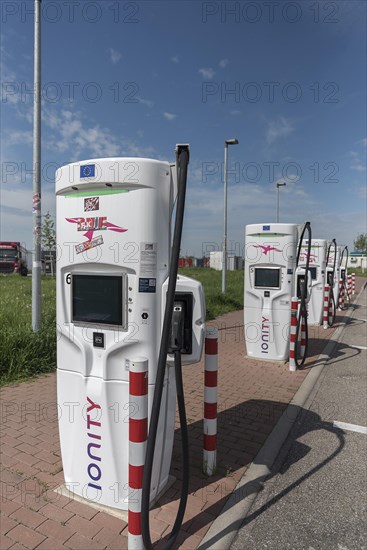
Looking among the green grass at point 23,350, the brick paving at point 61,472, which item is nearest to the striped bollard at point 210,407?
the brick paving at point 61,472

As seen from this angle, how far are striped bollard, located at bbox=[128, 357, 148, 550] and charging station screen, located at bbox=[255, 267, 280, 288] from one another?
5.34 meters

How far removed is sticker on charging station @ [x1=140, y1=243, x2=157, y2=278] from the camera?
2.77m

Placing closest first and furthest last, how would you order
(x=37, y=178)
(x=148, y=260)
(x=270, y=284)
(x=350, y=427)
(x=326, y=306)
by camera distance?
(x=148, y=260) < (x=350, y=427) < (x=37, y=178) < (x=270, y=284) < (x=326, y=306)

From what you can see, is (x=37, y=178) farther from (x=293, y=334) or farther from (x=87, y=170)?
(x=293, y=334)

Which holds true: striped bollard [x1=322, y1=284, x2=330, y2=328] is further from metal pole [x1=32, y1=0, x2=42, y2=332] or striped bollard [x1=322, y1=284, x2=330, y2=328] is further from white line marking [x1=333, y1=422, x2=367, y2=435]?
metal pole [x1=32, y1=0, x2=42, y2=332]

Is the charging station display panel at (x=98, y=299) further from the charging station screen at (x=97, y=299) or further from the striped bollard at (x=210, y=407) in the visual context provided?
the striped bollard at (x=210, y=407)

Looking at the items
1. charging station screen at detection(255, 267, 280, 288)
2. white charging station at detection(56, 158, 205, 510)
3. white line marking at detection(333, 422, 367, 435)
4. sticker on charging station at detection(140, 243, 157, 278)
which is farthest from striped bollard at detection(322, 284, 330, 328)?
sticker on charging station at detection(140, 243, 157, 278)

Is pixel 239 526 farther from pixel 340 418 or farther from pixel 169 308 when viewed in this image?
pixel 340 418

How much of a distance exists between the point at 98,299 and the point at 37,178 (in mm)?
4893

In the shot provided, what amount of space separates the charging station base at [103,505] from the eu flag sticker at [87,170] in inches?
97.7

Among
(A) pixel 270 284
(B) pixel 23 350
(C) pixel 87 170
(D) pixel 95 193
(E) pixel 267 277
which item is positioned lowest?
(B) pixel 23 350

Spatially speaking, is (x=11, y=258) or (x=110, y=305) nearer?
(x=110, y=305)

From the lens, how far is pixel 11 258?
31016 millimetres

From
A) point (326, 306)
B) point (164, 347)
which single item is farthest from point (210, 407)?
point (326, 306)
